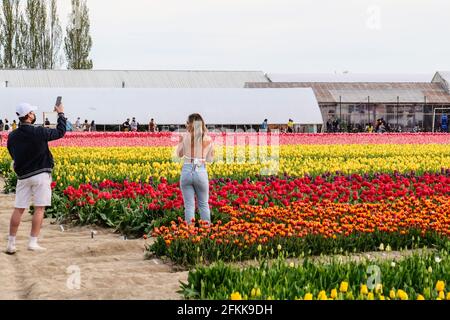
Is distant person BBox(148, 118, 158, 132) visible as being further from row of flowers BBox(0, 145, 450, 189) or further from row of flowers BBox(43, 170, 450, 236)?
row of flowers BBox(43, 170, 450, 236)

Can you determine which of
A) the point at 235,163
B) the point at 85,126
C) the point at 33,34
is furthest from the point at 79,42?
the point at 235,163

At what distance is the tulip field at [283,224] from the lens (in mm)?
6066

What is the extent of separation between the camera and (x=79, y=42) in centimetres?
6141

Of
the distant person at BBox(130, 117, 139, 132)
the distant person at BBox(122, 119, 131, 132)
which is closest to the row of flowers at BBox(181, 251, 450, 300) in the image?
the distant person at BBox(130, 117, 139, 132)

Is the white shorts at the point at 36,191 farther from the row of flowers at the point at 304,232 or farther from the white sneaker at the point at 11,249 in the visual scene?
the row of flowers at the point at 304,232

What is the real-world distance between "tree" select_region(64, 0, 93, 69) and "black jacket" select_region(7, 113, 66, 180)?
5332 centimetres

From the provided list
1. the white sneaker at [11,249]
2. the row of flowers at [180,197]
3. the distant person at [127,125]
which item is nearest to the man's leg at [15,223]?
the white sneaker at [11,249]

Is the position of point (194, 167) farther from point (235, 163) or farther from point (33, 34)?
point (33, 34)

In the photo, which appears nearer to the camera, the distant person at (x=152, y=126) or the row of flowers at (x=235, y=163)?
the row of flowers at (x=235, y=163)

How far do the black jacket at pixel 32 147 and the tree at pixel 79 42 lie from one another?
2099 inches

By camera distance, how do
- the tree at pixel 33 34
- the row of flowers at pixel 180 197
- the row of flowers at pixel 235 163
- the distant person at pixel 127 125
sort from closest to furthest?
the row of flowers at pixel 180 197 → the row of flowers at pixel 235 163 → the distant person at pixel 127 125 → the tree at pixel 33 34

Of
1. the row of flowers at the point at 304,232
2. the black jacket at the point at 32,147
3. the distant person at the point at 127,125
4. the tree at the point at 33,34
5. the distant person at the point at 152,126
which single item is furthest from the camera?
the tree at the point at 33,34
